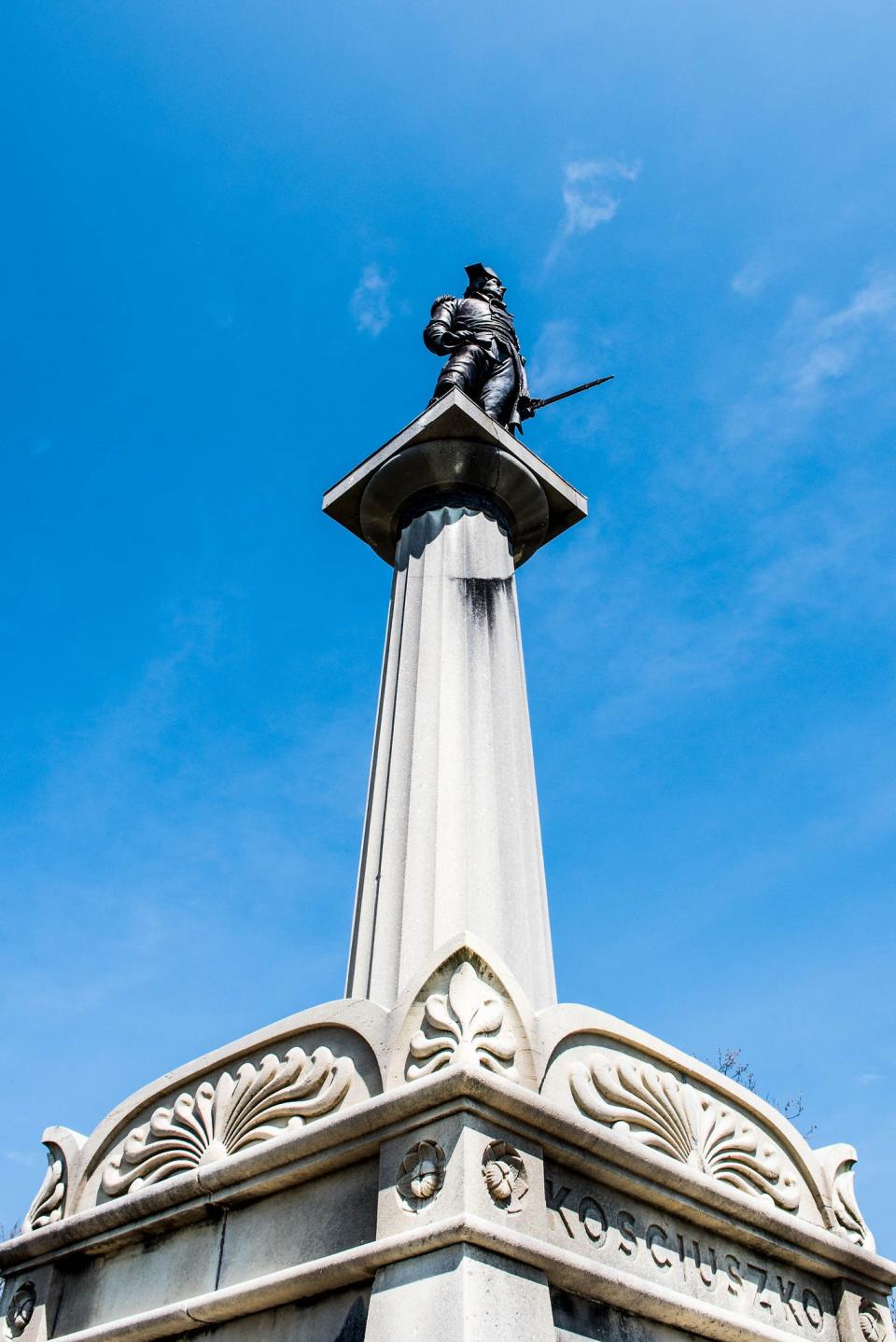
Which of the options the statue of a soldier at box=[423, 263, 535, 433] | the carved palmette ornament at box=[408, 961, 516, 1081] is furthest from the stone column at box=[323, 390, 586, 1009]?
the statue of a soldier at box=[423, 263, 535, 433]

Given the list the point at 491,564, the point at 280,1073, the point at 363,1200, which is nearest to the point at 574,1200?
the point at 363,1200

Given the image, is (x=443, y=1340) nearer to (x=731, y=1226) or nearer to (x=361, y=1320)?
Answer: (x=361, y=1320)

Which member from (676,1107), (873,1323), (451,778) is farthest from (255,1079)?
(873,1323)

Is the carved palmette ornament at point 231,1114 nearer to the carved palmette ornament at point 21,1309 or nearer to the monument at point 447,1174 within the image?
the monument at point 447,1174

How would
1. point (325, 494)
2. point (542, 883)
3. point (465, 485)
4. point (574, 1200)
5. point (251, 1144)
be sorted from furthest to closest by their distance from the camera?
1. point (325, 494)
2. point (465, 485)
3. point (542, 883)
4. point (251, 1144)
5. point (574, 1200)

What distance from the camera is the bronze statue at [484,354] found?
11.2 m

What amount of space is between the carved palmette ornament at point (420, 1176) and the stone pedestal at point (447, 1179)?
11mm

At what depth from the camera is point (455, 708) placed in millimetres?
7492

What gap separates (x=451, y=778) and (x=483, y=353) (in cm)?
594


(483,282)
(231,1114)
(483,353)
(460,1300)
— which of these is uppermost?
(483,282)

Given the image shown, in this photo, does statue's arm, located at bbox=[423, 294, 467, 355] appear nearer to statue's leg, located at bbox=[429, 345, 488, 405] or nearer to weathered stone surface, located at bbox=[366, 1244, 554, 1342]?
statue's leg, located at bbox=[429, 345, 488, 405]

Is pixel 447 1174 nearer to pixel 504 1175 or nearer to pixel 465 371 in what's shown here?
pixel 504 1175

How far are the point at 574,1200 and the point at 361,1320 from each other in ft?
3.20

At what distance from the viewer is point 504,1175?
4340 mm
